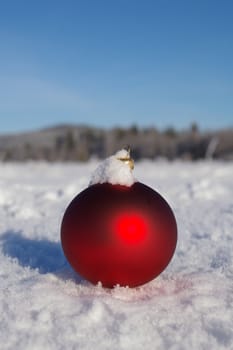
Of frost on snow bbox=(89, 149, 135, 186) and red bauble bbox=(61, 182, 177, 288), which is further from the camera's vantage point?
frost on snow bbox=(89, 149, 135, 186)

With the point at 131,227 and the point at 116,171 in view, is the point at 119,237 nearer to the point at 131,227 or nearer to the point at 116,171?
the point at 131,227

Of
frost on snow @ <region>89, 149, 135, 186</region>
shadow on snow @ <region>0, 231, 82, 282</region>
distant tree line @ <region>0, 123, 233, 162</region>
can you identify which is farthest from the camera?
distant tree line @ <region>0, 123, 233, 162</region>

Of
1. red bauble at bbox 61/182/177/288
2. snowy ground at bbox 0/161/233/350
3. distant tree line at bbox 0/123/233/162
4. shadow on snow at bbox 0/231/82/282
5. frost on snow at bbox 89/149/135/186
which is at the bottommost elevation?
distant tree line at bbox 0/123/233/162

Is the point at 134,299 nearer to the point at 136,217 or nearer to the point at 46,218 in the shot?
the point at 136,217

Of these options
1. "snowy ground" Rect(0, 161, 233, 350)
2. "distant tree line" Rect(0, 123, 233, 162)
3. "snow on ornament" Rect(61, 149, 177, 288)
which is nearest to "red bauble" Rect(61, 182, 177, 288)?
"snow on ornament" Rect(61, 149, 177, 288)

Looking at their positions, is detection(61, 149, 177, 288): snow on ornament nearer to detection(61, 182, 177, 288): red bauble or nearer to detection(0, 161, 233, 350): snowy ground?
detection(61, 182, 177, 288): red bauble

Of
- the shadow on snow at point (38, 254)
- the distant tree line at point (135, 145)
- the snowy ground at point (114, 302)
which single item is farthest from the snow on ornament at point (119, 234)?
the distant tree line at point (135, 145)
